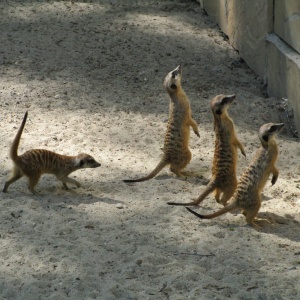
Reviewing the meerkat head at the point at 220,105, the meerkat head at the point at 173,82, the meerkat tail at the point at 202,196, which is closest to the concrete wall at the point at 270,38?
the meerkat head at the point at 173,82

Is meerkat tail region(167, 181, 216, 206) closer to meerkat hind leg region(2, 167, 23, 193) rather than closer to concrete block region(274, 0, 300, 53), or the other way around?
meerkat hind leg region(2, 167, 23, 193)

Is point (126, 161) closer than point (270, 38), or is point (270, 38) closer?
point (126, 161)

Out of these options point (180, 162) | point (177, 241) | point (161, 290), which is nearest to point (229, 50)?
point (180, 162)

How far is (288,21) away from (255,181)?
200cm

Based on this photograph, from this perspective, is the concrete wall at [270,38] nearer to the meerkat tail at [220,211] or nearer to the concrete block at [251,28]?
the concrete block at [251,28]

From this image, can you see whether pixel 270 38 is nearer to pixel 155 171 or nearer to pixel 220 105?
pixel 220 105

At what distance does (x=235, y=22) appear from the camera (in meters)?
7.14

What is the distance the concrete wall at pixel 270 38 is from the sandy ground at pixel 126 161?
0.14 m

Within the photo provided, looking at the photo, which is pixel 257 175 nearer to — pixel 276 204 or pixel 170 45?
pixel 276 204

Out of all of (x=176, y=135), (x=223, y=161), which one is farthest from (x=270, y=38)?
(x=223, y=161)

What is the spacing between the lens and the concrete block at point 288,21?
5570 millimetres

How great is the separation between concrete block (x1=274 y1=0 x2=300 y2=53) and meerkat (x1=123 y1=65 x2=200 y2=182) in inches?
42.4

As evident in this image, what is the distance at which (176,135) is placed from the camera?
4969 mm

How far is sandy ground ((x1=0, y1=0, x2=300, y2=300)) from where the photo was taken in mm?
3611
